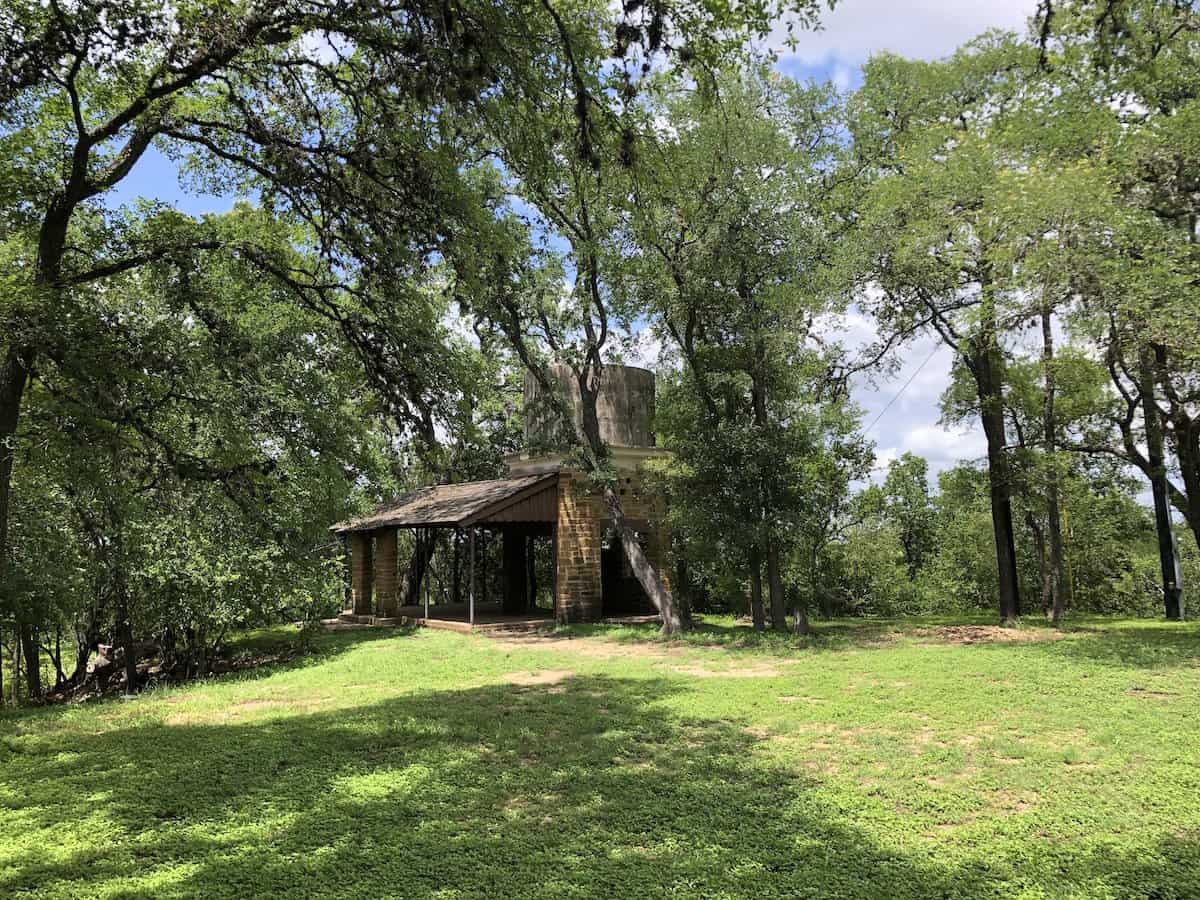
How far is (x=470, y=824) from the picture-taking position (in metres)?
4.84

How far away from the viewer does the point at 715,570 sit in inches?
655

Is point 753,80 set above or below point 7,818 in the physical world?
above

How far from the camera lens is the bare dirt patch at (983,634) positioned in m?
13.5

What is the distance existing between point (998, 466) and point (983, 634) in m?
3.32

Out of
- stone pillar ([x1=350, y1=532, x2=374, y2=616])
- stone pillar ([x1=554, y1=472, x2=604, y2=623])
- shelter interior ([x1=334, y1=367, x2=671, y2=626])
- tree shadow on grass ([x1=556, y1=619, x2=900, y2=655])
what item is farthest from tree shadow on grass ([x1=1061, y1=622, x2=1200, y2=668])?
stone pillar ([x1=350, y1=532, x2=374, y2=616])

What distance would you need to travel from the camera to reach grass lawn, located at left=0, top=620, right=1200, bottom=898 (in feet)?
13.5

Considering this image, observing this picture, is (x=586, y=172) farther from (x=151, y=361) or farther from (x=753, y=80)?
(x=753, y=80)

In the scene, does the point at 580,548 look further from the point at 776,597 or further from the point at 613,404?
the point at 776,597

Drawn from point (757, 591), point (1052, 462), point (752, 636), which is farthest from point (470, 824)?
point (1052, 462)

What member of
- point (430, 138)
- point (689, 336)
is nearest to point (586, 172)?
point (430, 138)

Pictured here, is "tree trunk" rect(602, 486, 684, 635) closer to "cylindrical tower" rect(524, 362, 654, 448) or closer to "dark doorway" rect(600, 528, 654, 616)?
"cylindrical tower" rect(524, 362, 654, 448)

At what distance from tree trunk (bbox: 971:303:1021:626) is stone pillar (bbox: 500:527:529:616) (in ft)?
37.3

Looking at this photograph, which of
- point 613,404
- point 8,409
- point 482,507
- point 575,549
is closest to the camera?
point 8,409

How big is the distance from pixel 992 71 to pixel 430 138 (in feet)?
53.3
